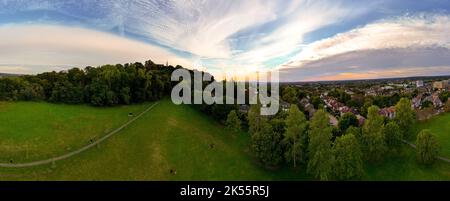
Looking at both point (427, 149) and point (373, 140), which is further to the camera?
point (373, 140)

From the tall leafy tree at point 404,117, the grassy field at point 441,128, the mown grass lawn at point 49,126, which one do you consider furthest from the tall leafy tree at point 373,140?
the mown grass lawn at point 49,126

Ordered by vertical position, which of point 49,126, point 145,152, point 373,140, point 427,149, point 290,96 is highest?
point 290,96

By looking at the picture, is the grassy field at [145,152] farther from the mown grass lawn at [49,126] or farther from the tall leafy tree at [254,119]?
the tall leafy tree at [254,119]

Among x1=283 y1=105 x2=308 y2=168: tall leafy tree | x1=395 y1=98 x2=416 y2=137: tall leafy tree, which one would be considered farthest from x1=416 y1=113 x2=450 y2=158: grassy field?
x1=283 y1=105 x2=308 y2=168: tall leafy tree

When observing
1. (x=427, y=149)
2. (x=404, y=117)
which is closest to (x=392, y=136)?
(x=427, y=149)

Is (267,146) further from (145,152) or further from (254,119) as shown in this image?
(145,152)

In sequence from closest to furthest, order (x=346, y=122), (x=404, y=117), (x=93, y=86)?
1. (x=404, y=117)
2. (x=346, y=122)
3. (x=93, y=86)
